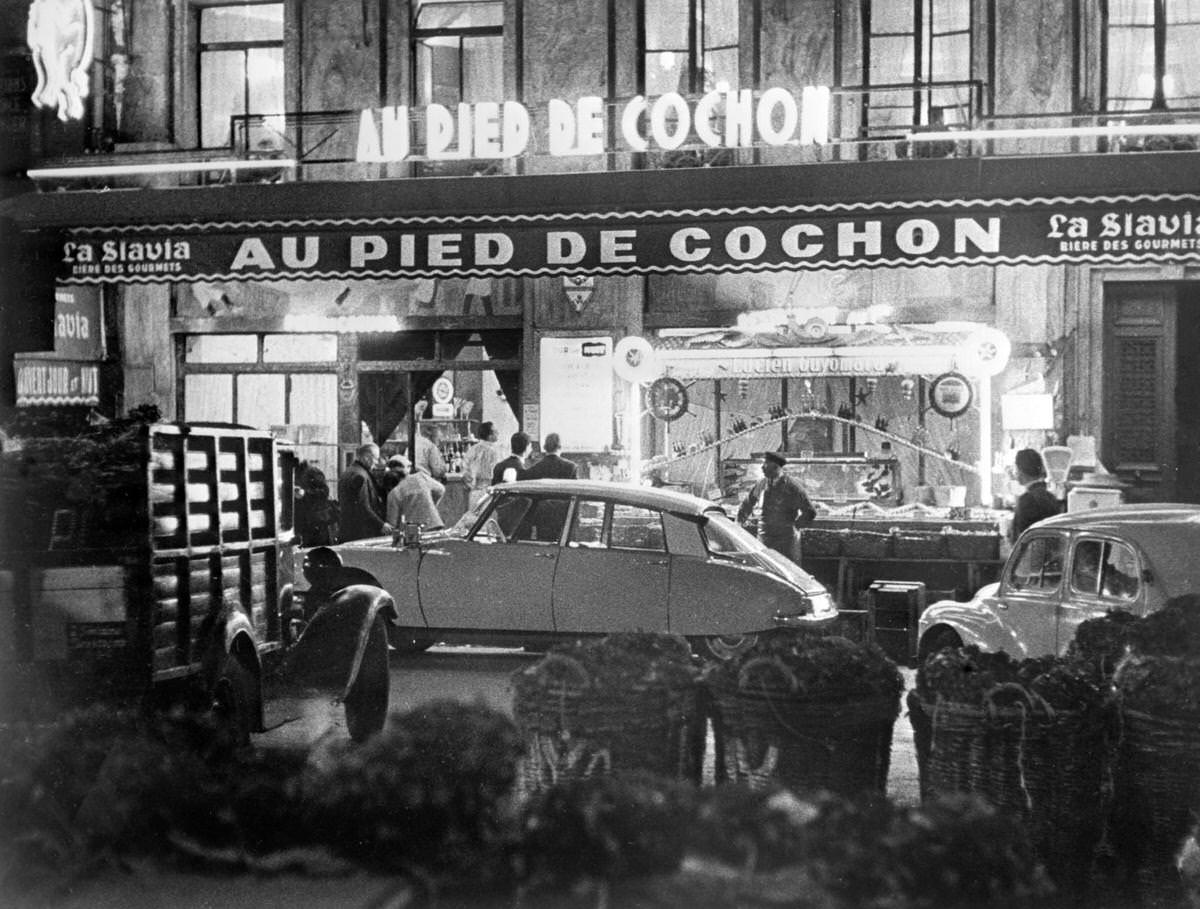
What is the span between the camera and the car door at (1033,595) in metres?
8.91

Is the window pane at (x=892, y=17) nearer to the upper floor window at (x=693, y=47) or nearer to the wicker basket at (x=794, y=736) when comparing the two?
the upper floor window at (x=693, y=47)

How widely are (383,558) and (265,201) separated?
455 centimetres

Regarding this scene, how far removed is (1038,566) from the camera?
30.4 ft

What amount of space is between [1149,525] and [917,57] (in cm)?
1084

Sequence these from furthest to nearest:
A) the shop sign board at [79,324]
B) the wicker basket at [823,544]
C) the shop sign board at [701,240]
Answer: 1. the shop sign board at [79,324]
2. the wicker basket at [823,544]
3. the shop sign board at [701,240]

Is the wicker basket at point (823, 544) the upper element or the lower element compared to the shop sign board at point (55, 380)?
lower

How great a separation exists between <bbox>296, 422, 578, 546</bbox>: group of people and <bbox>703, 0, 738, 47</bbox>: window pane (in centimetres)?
551

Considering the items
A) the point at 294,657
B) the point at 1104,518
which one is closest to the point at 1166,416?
the point at 1104,518

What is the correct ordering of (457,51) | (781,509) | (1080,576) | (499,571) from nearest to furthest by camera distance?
(1080,576) < (499,571) < (781,509) < (457,51)

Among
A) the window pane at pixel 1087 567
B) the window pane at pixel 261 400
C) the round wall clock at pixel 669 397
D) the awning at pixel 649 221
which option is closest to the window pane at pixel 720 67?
the round wall clock at pixel 669 397

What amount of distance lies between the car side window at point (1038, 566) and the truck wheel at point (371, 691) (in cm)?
392

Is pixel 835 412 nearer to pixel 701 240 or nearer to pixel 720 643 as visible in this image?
pixel 701 240

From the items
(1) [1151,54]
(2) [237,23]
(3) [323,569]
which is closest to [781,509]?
(3) [323,569]

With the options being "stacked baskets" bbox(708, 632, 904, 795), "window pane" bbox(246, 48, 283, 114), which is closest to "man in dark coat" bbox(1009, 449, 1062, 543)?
"stacked baskets" bbox(708, 632, 904, 795)
